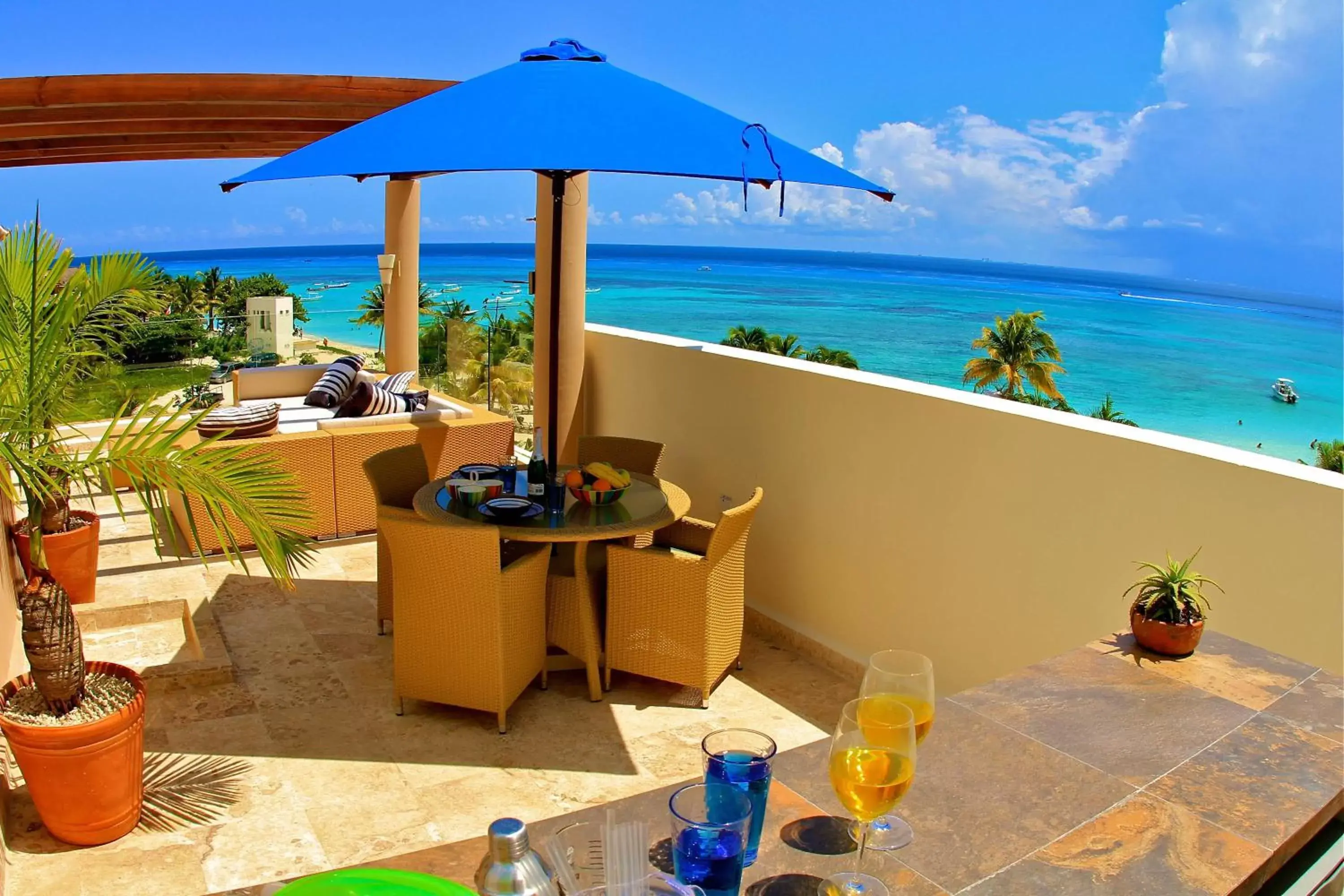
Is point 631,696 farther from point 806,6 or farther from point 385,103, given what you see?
point 806,6

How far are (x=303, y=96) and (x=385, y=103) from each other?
0.52 metres

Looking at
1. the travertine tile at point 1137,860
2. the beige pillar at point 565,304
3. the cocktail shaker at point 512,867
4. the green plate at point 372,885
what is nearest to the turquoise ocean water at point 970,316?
the beige pillar at point 565,304

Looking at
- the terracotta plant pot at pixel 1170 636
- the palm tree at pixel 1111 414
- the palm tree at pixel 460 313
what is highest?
the palm tree at pixel 460 313

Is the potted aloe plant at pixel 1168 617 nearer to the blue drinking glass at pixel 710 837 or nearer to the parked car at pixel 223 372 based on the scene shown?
the blue drinking glass at pixel 710 837

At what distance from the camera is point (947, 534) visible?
4004mm

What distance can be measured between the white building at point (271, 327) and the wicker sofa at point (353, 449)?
92.6 inches

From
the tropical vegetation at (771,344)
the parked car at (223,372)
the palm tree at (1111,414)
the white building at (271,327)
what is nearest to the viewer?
the parked car at (223,372)

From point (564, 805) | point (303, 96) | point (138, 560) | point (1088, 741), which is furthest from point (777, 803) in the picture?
point (138, 560)

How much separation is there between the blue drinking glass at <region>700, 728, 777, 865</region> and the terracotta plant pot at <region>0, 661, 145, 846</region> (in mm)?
2406

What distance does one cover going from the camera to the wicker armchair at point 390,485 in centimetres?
452

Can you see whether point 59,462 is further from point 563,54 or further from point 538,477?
point 563,54

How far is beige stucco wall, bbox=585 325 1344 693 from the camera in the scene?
2.97 m

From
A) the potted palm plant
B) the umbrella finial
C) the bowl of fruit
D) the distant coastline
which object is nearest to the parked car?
the bowl of fruit

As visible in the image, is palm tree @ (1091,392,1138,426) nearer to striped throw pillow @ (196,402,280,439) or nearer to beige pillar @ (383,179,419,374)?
beige pillar @ (383,179,419,374)
